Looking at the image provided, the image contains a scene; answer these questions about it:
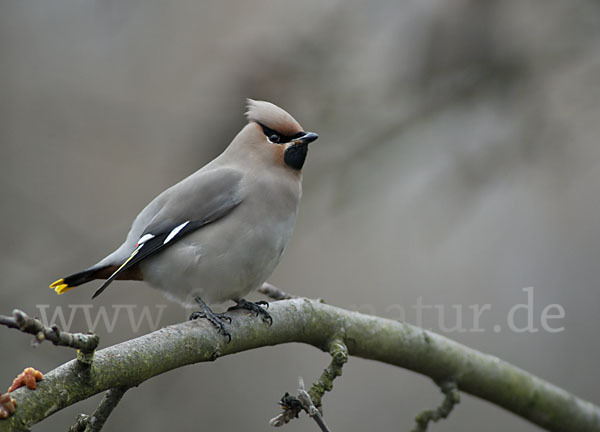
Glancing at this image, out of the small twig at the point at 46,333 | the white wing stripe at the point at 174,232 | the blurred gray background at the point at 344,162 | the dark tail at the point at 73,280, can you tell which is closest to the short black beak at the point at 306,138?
the blurred gray background at the point at 344,162

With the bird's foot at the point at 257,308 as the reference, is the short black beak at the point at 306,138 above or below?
above

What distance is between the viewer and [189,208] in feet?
13.3

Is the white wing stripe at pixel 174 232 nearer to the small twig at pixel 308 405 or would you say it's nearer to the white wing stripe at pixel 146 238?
the white wing stripe at pixel 146 238

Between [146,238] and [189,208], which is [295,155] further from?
[146,238]

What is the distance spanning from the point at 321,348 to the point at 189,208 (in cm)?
101

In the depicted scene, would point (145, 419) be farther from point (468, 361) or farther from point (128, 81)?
point (128, 81)

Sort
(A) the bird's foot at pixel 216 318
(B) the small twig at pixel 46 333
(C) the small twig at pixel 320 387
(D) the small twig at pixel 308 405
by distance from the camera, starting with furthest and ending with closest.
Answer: (A) the bird's foot at pixel 216 318
(C) the small twig at pixel 320 387
(D) the small twig at pixel 308 405
(B) the small twig at pixel 46 333

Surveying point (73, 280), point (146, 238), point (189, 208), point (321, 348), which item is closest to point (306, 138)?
point (189, 208)

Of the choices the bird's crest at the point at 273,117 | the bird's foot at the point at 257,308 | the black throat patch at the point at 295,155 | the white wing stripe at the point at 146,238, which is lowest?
the bird's foot at the point at 257,308

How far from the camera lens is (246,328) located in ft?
11.3

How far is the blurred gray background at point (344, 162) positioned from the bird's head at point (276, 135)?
0.31ft

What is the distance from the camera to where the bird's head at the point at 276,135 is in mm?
4289

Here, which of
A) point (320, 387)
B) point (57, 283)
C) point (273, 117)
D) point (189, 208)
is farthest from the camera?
point (273, 117)

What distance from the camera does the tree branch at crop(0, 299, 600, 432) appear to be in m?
2.53
